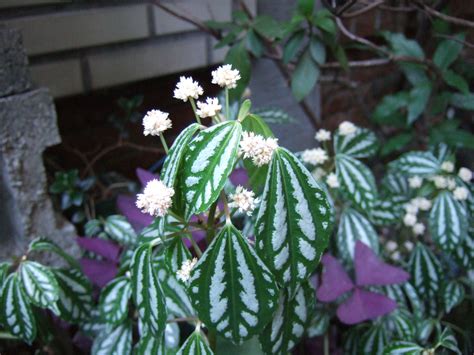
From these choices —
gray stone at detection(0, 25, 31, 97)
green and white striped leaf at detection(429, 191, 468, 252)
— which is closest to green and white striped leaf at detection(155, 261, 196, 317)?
gray stone at detection(0, 25, 31, 97)

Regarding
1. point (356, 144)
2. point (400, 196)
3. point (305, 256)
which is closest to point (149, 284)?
point (305, 256)

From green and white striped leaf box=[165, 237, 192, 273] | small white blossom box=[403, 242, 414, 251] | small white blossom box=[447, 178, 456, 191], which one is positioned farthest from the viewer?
small white blossom box=[403, 242, 414, 251]

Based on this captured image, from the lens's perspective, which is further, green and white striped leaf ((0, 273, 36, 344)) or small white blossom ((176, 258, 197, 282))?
green and white striped leaf ((0, 273, 36, 344))

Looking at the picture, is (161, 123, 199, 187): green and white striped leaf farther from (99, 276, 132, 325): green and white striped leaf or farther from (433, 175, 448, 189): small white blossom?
(433, 175, 448, 189): small white blossom

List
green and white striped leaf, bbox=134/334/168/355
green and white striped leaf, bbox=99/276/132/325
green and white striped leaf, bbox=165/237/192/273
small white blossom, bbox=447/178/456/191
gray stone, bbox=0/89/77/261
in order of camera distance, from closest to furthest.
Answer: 1. green and white striped leaf, bbox=165/237/192/273
2. green and white striped leaf, bbox=134/334/168/355
3. green and white striped leaf, bbox=99/276/132/325
4. gray stone, bbox=0/89/77/261
5. small white blossom, bbox=447/178/456/191

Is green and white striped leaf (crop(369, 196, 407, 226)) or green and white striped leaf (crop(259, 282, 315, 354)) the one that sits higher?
green and white striped leaf (crop(259, 282, 315, 354))

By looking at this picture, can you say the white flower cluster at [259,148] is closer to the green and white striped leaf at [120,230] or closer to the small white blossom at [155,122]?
the small white blossom at [155,122]

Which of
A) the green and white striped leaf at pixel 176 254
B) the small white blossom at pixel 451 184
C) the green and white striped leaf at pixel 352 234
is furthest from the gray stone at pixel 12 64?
the small white blossom at pixel 451 184
